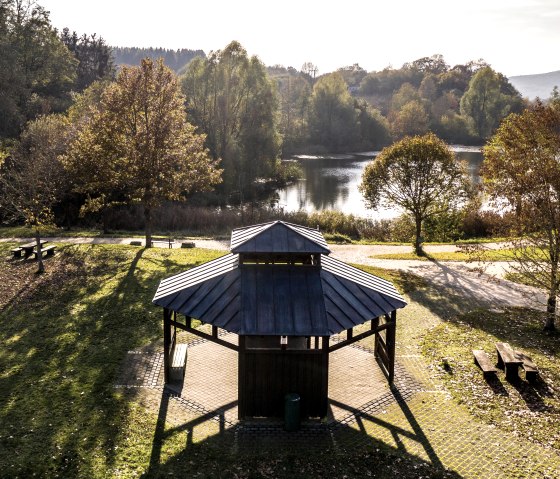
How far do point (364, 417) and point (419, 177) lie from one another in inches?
723

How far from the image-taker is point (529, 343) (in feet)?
57.0

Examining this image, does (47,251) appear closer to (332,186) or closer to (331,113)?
(332,186)

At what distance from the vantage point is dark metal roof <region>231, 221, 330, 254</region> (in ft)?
42.7

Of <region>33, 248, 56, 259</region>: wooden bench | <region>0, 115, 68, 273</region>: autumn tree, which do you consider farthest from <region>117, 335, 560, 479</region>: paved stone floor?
<region>33, 248, 56, 259</region>: wooden bench

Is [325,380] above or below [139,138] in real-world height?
below

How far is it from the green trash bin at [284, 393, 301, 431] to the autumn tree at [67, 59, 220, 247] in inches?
646

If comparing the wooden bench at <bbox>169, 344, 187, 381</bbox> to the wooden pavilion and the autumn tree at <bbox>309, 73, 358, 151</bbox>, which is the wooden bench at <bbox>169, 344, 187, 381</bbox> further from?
the autumn tree at <bbox>309, 73, 358, 151</bbox>

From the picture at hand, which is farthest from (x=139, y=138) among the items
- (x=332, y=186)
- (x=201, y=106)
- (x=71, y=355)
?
(x=332, y=186)

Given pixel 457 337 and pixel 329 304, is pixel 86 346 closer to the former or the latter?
pixel 329 304

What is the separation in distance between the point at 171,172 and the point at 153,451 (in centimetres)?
1734

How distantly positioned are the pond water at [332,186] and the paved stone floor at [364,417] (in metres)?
20.5

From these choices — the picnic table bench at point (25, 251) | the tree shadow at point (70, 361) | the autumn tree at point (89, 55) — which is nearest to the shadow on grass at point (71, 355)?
the tree shadow at point (70, 361)

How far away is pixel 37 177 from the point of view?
921 inches

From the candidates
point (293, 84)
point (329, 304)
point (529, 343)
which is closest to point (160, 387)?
point (329, 304)
